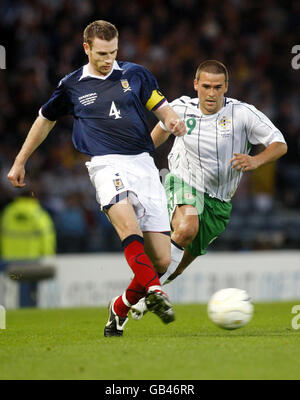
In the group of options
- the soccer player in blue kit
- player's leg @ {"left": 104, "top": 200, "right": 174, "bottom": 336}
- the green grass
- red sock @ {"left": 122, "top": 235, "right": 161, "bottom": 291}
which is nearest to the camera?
the green grass

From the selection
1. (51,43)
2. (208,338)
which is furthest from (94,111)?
(51,43)

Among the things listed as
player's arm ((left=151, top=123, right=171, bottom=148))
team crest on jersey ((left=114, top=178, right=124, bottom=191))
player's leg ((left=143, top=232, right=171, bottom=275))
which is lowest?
player's leg ((left=143, top=232, right=171, bottom=275))

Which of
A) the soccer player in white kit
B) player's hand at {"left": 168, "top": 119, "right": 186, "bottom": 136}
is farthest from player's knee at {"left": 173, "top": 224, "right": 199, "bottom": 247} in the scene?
player's hand at {"left": 168, "top": 119, "right": 186, "bottom": 136}

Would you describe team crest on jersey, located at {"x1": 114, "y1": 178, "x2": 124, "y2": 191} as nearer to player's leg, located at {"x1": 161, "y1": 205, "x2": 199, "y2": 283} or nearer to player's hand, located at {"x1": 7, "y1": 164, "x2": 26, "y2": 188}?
player's hand, located at {"x1": 7, "y1": 164, "x2": 26, "y2": 188}

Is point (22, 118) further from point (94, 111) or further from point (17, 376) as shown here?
point (17, 376)

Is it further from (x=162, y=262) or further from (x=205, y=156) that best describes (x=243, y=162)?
(x=205, y=156)

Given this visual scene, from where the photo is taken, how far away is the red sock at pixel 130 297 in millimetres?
6066

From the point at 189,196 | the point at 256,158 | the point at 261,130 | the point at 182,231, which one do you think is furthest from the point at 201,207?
the point at 256,158

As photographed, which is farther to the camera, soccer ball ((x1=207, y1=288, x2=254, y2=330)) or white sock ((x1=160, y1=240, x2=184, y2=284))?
white sock ((x1=160, y1=240, x2=184, y2=284))

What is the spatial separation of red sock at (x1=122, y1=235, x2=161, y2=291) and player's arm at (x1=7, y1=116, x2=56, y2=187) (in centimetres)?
116

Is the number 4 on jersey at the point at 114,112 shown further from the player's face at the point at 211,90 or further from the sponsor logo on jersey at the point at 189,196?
the sponsor logo on jersey at the point at 189,196

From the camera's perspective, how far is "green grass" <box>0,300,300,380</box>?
4.18 m

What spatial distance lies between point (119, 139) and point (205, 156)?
157 centimetres

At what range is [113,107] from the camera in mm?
6250
